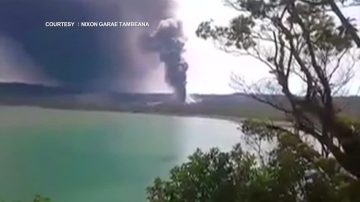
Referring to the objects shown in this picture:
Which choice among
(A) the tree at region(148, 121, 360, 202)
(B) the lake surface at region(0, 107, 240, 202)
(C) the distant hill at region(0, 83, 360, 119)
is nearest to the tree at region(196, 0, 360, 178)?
(A) the tree at region(148, 121, 360, 202)

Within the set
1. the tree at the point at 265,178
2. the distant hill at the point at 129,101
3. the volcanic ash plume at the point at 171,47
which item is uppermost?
the volcanic ash plume at the point at 171,47

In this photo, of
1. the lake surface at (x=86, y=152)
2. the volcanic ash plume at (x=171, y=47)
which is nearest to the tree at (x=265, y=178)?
the lake surface at (x=86, y=152)

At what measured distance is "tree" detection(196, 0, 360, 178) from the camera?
294 cm

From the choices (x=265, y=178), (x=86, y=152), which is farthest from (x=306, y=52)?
(x=86, y=152)

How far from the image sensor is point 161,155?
3.35m

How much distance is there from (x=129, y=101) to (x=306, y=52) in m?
0.96

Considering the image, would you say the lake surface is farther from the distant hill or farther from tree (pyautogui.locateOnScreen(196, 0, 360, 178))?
tree (pyautogui.locateOnScreen(196, 0, 360, 178))

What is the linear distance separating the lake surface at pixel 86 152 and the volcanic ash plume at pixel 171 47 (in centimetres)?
23

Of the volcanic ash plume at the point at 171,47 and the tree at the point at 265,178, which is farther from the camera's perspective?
the volcanic ash plume at the point at 171,47

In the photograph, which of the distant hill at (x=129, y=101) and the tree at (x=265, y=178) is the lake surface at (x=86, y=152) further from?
the tree at (x=265, y=178)

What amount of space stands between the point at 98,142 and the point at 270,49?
3.33 ft

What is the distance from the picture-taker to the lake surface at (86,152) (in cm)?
331

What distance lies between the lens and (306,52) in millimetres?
3018

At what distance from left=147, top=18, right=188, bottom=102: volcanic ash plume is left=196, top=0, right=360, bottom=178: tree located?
0.19 metres
